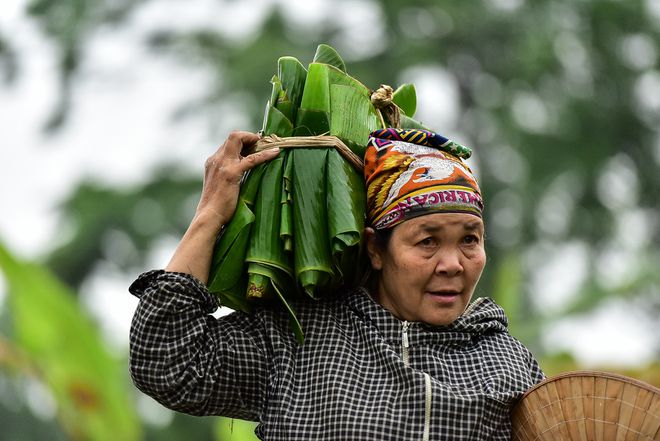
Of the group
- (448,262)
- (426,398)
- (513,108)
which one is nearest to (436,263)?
(448,262)

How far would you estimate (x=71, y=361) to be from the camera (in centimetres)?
715

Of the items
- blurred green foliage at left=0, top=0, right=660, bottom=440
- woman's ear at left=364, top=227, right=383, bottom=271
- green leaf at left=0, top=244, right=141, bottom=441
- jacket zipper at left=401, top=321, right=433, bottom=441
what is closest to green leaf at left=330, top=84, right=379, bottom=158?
woman's ear at left=364, top=227, right=383, bottom=271

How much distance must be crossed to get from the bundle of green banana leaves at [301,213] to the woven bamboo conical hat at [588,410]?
0.56 meters

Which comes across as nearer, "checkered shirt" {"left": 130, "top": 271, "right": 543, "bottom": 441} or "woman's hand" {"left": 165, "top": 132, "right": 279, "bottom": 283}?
"checkered shirt" {"left": 130, "top": 271, "right": 543, "bottom": 441}

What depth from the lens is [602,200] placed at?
13.7 meters

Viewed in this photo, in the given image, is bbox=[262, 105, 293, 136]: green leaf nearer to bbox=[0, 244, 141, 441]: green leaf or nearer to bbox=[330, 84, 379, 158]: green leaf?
bbox=[330, 84, 379, 158]: green leaf

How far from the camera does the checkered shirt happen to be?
271 centimetres

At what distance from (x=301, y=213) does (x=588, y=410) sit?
839mm

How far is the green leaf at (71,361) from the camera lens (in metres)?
7.09

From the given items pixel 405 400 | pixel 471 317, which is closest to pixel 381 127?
pixel 471 317

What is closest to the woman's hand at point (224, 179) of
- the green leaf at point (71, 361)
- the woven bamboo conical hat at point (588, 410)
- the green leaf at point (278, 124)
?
the green leaf at point (278, 124)

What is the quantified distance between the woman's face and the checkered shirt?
0.06 metres

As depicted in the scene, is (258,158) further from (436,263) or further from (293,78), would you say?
(436,263)

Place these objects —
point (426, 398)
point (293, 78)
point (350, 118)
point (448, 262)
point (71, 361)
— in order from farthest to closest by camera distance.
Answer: point (71, 361) < point (293, 78) < point (350, 118) < point (448, 262) < point (426, 398)
